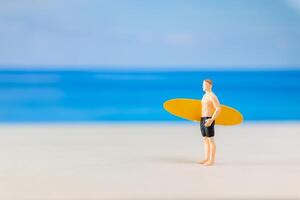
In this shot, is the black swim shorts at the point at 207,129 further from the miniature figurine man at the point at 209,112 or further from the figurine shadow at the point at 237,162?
the figurine shadow at the point at 237,162

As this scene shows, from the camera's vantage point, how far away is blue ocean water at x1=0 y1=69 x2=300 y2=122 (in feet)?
19.3

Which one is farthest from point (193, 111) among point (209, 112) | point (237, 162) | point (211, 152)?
point (237, 162)

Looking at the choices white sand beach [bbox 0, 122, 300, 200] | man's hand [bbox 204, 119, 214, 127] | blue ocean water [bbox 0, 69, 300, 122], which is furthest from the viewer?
blue ocean water [bbox 0, 69, 300, 122]

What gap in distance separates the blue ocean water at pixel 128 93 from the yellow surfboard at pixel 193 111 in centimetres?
267

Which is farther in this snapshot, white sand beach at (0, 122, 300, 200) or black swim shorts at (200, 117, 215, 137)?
black swim shorts at (200, 117, 215, 137)

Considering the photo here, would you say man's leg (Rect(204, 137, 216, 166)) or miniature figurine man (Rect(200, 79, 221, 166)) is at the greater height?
miniature figurine man (Rect(200, 79, 221, 166))

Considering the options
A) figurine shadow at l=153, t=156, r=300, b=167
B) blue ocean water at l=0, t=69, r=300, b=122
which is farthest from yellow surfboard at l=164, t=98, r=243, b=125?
blue ocean water at l=0, t=69, r=300, b=122

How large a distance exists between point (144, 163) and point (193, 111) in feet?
1.33

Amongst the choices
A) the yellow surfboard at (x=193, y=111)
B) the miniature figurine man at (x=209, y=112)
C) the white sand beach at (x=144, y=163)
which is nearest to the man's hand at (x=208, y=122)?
the miniature figurine man at (x=209, y=112)

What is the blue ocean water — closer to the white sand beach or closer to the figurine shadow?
the white sand beach

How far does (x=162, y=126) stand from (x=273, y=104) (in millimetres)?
2220

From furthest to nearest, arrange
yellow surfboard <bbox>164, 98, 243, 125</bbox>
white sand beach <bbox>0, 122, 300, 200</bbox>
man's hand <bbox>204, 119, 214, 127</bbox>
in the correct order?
yellow surfboard <bbox>164, 98, 243, 125</bbox>, man's hand <bbox>204, 119, 214, 127</bbox>, white sand beach <bbox>0, 122, 300, 200</bbox>

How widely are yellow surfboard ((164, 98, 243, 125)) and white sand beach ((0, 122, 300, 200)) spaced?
247 mm

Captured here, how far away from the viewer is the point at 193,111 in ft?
9.78
